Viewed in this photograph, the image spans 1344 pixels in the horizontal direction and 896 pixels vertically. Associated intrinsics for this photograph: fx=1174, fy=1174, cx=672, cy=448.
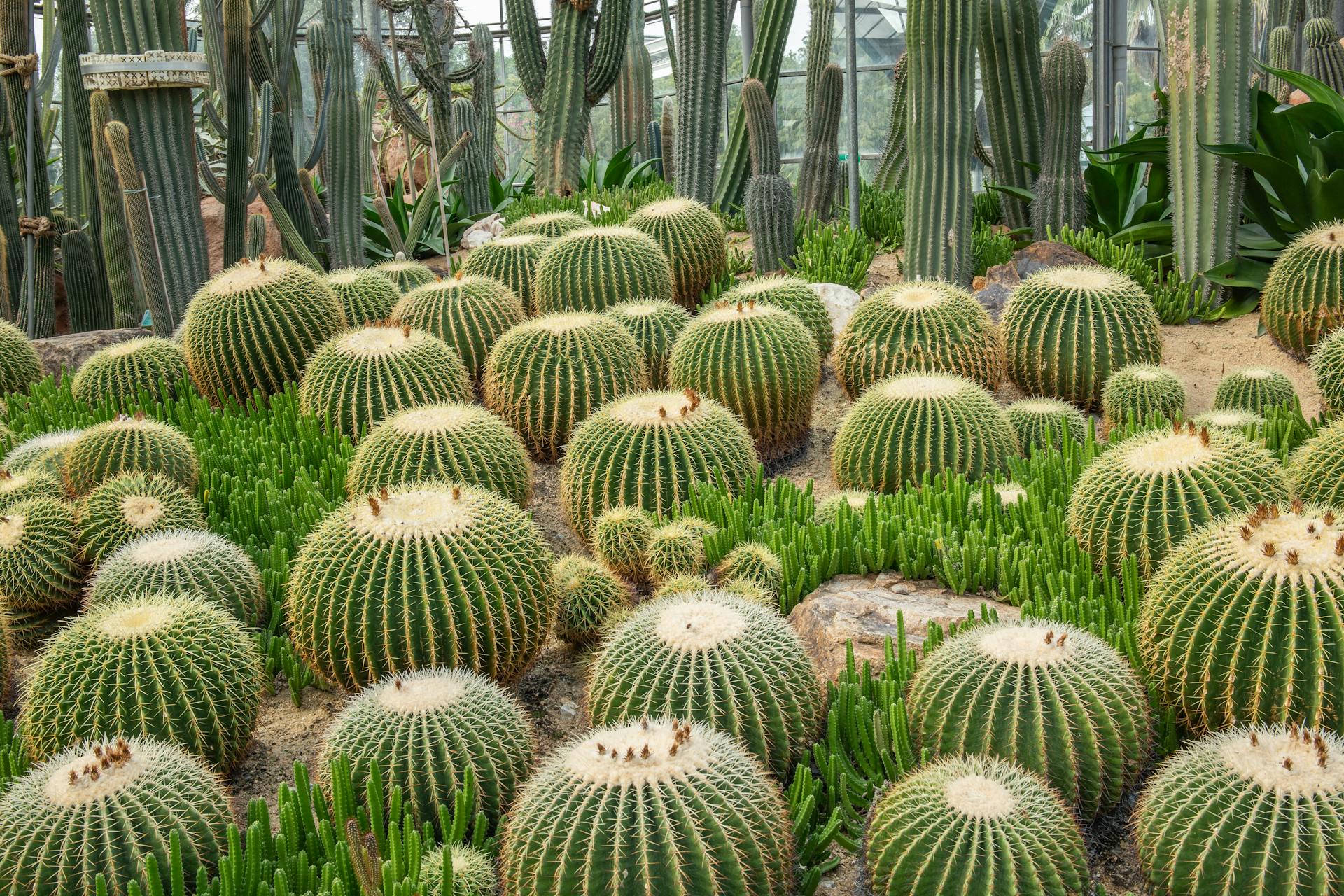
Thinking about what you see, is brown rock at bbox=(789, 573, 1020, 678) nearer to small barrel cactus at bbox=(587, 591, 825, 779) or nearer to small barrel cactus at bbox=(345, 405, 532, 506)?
small barrel cactus at bbox=(587, 591, 825, 779)

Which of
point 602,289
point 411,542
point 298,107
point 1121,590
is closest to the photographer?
point 411,542

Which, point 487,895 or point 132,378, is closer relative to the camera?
point 487,895

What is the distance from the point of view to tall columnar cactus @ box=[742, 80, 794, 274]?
289 inches

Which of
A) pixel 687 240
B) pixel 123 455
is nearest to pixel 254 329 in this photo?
pixel 123 455

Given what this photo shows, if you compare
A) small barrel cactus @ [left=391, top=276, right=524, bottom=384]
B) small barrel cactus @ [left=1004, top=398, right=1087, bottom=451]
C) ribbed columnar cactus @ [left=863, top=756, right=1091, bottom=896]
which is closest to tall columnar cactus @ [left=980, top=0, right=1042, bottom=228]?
small barrel cactus @ [left=1004, top=398, right=1087, bottom=451]

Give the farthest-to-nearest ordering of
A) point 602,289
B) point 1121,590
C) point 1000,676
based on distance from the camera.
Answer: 1. point 602,289
2. point 1121,590
3. point 1000,676

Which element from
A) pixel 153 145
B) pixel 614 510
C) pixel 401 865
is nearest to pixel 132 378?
pixel 153 145

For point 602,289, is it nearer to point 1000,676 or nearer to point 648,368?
point 648,368

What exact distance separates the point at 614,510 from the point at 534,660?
1.95 feet

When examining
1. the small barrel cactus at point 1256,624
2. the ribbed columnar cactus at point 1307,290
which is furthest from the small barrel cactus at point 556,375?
the ribbed columnar cactus at point 1307,290

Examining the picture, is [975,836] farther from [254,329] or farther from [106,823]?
[254,329]

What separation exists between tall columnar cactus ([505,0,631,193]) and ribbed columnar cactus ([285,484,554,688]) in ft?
18.3

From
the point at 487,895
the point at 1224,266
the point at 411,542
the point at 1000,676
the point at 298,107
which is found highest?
the point at 298,107

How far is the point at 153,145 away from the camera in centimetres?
599
